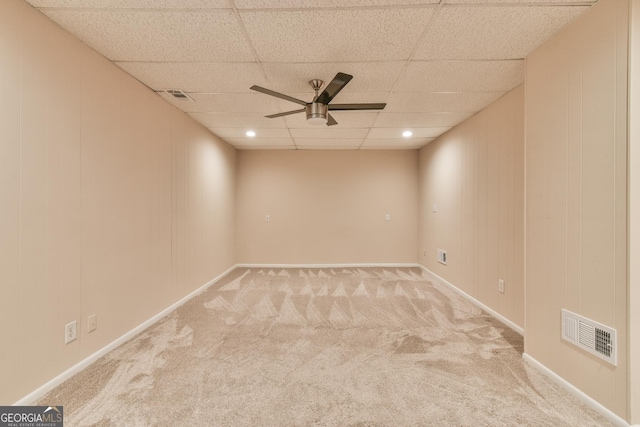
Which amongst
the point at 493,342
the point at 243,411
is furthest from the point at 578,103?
the point at 243,411

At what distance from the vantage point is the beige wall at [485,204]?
2684 mm

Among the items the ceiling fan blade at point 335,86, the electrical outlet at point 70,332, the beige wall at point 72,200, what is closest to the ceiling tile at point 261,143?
the beige wall at point 72,200

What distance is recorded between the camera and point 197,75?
2455 mm

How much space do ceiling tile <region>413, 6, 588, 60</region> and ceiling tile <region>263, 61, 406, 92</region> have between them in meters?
0.32

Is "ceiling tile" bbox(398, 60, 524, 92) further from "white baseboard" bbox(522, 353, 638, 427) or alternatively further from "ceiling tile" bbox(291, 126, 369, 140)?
"white baseboard" bbox(522, 353, 638, 427)

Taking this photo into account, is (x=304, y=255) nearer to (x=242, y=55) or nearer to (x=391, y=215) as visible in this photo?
(x=391, y=215)

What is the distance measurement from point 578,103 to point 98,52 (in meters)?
3.36

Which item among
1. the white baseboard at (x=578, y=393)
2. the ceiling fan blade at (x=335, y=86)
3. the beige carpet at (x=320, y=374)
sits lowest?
the beige carpet at (x=320, y=374)

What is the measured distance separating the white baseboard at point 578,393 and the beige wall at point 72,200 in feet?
10.7

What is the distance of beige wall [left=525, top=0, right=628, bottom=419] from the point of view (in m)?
1.46

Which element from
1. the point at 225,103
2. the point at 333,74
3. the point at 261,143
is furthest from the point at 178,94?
the point at 261,143

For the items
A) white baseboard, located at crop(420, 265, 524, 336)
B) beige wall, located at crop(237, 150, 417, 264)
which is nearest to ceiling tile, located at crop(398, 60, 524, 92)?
white baseboard, located at crop(420, 265, 524, 336)
